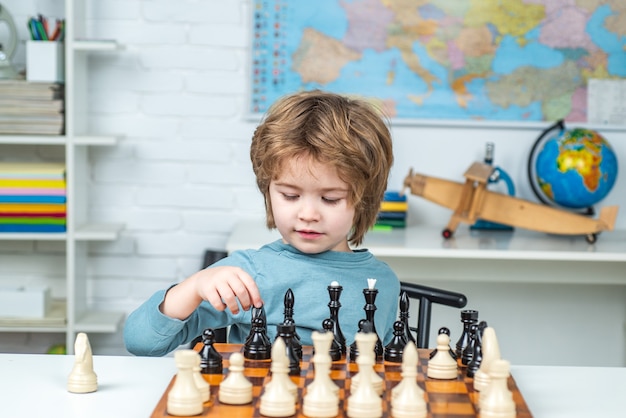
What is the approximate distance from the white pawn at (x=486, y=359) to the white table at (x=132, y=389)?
0.08m

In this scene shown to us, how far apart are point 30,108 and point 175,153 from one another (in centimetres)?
53

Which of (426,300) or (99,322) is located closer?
(426,300)

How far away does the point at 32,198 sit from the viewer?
9.80ft

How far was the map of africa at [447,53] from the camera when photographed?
3191mm

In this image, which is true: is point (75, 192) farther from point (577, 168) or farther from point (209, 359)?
point (209, 359)

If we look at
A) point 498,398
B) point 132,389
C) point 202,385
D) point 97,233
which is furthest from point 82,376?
point 97,233

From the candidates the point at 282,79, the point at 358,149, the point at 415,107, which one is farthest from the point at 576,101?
the point at 358,149

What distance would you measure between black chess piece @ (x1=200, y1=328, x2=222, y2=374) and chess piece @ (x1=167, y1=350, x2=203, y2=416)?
0.42 feet

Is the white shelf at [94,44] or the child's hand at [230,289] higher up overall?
the white shelf at [94,44]

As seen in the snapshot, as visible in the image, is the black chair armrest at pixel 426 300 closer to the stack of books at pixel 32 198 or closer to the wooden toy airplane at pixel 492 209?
the wooden toy airplane at pixel 492 209

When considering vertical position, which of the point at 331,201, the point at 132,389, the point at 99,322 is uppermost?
the point at 331,201

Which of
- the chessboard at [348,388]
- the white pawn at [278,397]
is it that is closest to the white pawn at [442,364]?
the chessboard at [348,388]

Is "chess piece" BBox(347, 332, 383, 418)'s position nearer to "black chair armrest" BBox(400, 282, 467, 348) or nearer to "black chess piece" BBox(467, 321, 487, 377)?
"black chess piece" BBox(467, 321, 487, 377)

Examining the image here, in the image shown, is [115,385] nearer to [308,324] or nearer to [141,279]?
[308,324]
